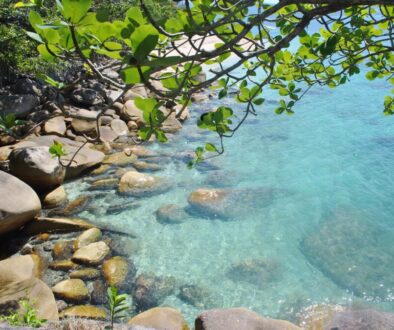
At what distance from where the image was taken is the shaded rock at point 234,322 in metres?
3.50

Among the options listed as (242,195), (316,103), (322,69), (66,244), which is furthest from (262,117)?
(322,69)

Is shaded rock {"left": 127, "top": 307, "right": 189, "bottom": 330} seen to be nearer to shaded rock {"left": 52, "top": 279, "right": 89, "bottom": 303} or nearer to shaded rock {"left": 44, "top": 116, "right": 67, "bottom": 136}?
shaded rock {"left": 52, "top": 279, "right": 89, "bottom": 303}

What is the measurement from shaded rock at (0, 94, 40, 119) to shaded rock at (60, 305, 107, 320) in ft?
18.1

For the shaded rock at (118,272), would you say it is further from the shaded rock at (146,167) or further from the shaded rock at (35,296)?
the shaded rock at (146,167)

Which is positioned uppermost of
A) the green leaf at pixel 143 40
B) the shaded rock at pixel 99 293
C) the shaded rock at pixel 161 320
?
the green leaf at pixel 143 40

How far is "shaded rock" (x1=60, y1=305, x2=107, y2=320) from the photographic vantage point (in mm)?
4039

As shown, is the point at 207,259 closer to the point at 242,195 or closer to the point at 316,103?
the point at 242,195

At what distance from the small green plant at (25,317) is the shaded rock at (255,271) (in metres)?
2.46

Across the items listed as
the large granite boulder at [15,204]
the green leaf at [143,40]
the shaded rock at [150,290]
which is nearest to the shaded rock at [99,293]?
the shaded rock at [150,290]

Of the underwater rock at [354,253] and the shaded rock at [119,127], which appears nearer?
the underwater rock at [354,253]

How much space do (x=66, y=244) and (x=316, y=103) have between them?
10553 millimetres

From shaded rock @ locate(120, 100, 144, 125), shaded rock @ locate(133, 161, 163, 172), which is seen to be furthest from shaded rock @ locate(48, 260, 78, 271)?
shaded rock @ locate(120, 100, 144, 125)

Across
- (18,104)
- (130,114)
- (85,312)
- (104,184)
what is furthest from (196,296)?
(130,114)

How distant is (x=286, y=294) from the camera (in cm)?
479
